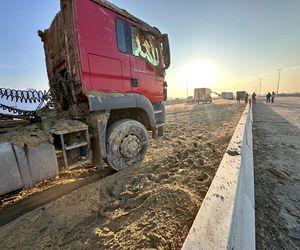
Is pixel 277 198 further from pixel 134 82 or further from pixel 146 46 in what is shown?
pixel 146 46

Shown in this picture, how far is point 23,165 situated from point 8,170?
0.49 ft

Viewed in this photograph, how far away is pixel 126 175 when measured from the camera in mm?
3191

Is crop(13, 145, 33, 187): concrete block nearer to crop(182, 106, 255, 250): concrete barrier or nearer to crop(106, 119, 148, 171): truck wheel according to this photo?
crop(106, 119, 148, 171): truck wheel

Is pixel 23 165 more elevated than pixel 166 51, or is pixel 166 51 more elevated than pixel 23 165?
pixel 166 51

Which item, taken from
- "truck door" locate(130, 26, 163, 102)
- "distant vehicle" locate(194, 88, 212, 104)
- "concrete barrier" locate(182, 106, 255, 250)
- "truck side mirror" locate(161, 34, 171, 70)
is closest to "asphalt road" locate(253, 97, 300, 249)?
"concrete barrier" locate(182, 106, 255, 250)

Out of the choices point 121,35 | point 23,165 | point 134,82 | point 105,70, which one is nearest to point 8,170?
point 23,165

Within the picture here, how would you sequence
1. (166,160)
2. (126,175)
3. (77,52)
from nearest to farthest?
(77,52) < (126,175) < (166,160)

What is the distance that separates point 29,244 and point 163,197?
1.47m

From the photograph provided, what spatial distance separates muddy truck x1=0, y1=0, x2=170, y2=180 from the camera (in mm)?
2781

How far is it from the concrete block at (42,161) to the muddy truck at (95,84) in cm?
17

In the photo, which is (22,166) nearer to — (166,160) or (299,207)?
(166,160)

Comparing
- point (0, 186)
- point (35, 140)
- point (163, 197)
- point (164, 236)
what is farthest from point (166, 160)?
point (0, 186)

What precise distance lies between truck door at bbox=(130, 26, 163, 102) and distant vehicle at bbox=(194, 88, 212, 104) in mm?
33461

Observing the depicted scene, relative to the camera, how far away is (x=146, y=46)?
4.05 m
